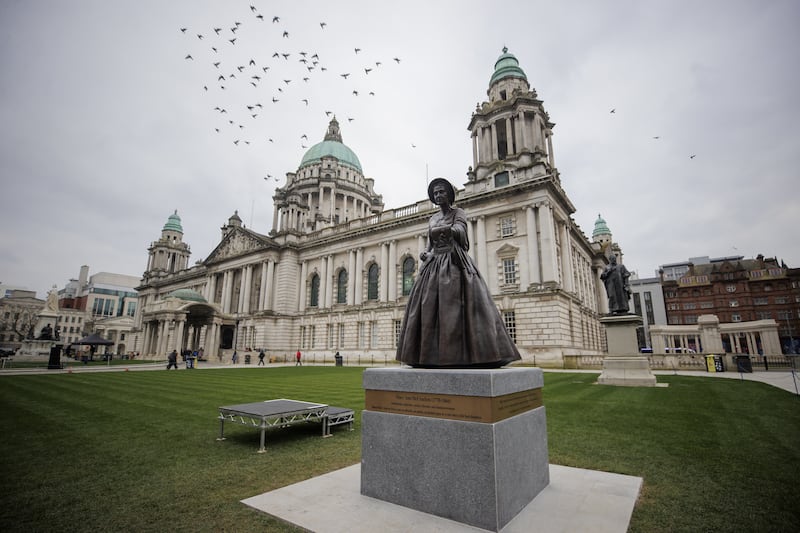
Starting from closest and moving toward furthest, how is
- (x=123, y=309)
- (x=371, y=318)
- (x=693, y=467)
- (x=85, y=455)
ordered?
(x=693, y=467), (x=85, y=455), (x=371, y=318), (x=123, y=309)

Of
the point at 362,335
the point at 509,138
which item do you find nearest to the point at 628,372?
the point at 509,138

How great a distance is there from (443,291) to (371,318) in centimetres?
3381

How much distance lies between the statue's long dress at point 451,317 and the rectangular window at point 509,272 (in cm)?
2640

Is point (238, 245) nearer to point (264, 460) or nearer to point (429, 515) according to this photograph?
point (264, 460)

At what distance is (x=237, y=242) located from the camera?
171 ft

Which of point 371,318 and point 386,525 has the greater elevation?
point 371,318

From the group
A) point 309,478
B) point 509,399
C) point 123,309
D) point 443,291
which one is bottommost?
point 309,478

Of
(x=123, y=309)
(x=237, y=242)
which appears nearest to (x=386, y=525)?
(x=237, y=242)

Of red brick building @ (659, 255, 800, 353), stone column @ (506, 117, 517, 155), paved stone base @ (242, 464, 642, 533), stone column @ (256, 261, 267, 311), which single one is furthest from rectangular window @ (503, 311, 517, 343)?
red brick building @ (659, 255, 800, 353)

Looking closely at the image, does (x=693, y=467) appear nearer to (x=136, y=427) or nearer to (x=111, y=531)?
(x=111, y=531)

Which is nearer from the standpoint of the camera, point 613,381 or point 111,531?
point 111,531

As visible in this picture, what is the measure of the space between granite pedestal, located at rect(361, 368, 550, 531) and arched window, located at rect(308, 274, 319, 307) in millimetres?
42175

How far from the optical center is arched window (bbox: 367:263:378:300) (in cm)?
4016

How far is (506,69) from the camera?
121 ft
